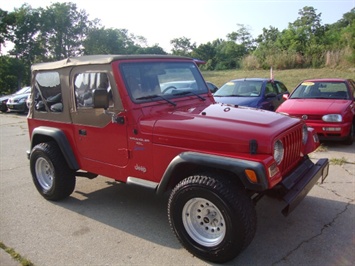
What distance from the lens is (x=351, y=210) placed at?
3.99 metres

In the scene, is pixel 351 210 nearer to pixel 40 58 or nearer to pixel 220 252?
pixel 220 252

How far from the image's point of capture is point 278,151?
307 centimetres

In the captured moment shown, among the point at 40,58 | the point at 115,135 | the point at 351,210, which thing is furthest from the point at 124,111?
the point at 40,58

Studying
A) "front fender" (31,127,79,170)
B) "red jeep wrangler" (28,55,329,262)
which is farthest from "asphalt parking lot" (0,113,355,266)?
"front fender" (31,127,79,170)

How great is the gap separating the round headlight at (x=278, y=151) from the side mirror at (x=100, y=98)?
70.9 inches

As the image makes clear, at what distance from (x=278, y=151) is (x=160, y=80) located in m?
1.64

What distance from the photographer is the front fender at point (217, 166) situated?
268cm

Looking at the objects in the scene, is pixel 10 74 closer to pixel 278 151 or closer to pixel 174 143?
pixel 174 143

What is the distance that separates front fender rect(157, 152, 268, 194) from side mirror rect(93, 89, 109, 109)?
101 cm

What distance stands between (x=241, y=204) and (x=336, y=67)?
19.4m

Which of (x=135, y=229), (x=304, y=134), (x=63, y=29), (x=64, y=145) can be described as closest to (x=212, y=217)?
(x=135, y=229)

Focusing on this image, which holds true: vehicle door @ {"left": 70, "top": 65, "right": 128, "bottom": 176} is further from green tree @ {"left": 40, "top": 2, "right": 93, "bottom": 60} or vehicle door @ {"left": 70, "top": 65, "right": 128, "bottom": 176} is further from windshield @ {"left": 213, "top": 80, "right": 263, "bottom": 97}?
green tree @ {"left": 40, "top": 2, "right": 93, "bottom": 60}

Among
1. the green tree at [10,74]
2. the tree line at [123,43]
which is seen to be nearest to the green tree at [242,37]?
the tree line at [123,43]

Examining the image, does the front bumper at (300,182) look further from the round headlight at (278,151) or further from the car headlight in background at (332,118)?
the car headlight in background at (332,118)
